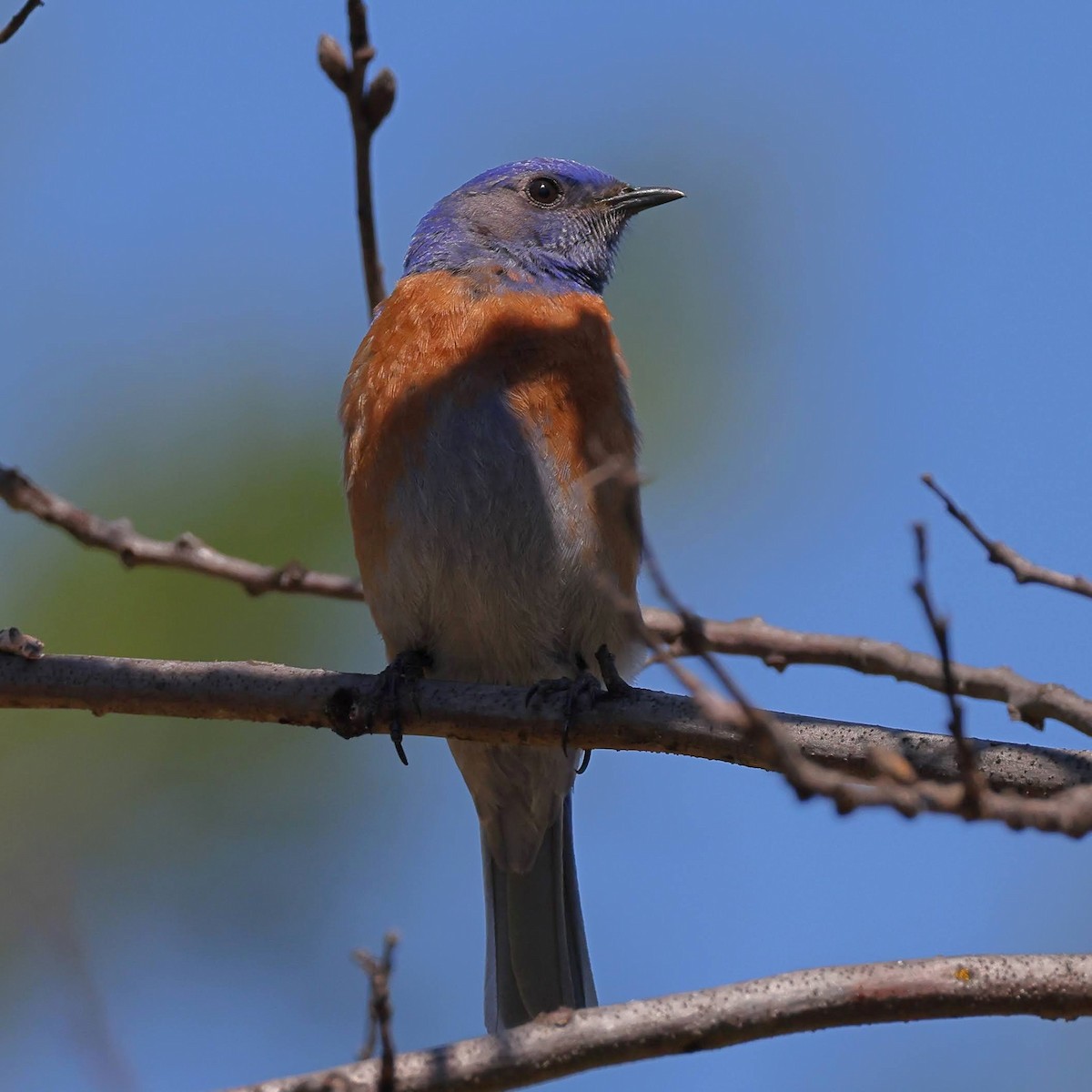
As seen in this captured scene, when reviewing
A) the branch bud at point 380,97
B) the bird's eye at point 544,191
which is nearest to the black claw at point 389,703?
the branch bud at point 380,97

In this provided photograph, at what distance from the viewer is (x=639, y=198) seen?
729 centimetres

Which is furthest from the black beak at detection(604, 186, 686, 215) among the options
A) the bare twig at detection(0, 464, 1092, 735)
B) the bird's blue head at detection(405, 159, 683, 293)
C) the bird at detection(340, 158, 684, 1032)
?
the bare twig at detection(0, 464, 1092, 735)

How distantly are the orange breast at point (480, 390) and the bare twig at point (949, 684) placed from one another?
2.69 metres

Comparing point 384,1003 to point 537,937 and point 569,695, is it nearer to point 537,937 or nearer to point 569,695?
point 569,695

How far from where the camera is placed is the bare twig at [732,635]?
14.6ft

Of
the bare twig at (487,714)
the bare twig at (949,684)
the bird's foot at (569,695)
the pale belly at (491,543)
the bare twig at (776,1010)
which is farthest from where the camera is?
the pale belly at (491,543)

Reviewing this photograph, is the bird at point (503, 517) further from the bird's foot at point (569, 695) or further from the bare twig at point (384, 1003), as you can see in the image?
the bare twig at point (384, 1003)

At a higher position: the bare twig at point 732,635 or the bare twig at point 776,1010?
the bare twig at point 732,635

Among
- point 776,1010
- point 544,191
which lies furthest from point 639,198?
point 776,1010

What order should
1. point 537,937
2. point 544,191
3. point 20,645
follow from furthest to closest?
point 544,191 → point 537,937 → point 20,645

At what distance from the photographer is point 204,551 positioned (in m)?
5.17

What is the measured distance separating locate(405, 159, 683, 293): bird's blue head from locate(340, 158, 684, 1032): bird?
357 mm

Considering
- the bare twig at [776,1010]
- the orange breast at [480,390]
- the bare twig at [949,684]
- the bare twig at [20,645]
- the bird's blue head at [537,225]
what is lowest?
the bare twig at [776,1010]

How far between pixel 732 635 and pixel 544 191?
2.92 meters
